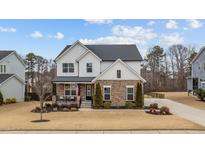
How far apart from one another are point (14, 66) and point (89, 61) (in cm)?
967

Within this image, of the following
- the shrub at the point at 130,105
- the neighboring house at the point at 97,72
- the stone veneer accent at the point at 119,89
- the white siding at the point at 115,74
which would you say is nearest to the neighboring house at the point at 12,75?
the neighboring house at the point at 97,72

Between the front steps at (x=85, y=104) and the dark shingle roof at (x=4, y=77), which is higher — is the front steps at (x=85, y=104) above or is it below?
below

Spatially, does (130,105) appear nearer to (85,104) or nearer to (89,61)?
(85,104)

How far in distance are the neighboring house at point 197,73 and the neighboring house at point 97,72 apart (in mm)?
11389

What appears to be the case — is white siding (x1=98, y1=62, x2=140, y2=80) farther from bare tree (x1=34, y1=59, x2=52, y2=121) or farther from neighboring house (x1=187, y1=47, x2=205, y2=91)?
neighboring house (x1=187, y1=47, x2=205, y2=91)

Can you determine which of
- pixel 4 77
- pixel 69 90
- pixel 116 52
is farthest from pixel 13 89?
pixel 116 52

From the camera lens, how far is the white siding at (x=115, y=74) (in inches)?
1050

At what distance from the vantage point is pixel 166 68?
30.3m

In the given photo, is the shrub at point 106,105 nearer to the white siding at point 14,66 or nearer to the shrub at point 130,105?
the shrub at point 130,105

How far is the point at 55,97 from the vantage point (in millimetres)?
26828

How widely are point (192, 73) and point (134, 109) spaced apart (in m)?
18.2
